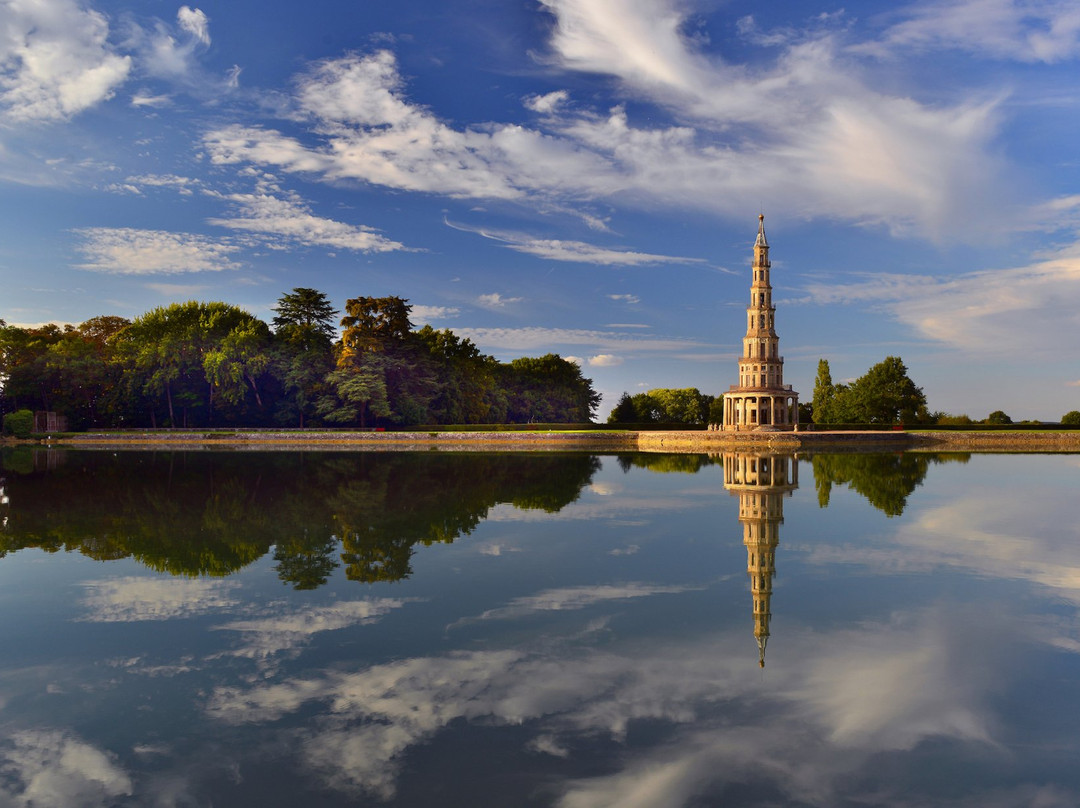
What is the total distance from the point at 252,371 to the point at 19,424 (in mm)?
27080

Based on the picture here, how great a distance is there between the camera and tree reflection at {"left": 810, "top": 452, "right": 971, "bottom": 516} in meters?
27.0

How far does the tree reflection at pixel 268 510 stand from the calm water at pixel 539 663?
20 centimetres

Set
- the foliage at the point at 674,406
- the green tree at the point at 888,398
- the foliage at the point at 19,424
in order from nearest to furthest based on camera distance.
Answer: the foliage at the point at 19,424
the green tree at the point at 888,398
the foliage at the point at 674,406

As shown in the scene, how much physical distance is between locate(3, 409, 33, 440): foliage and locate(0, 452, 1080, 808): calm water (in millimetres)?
68676

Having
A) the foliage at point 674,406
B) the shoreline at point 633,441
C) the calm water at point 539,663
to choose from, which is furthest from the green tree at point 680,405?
the calm water at point 539,663

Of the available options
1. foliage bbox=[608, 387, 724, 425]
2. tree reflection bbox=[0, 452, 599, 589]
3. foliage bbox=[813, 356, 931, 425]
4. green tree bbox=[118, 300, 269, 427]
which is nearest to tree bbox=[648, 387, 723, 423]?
foliage bbox=[608, 387, 724, 425]

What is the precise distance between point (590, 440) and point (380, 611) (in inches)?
2266

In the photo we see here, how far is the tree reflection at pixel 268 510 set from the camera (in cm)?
1644

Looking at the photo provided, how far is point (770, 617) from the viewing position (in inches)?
466

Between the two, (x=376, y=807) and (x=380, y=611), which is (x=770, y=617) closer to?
(x=380, y=611)

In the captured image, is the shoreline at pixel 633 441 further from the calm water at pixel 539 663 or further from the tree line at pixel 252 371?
the calm water at pixel 539 663

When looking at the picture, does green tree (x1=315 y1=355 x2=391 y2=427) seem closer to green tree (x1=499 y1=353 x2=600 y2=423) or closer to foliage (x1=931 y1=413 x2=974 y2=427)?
green tree (x1=499 y1=353 x2=600 y2=423)

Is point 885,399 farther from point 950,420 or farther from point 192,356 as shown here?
point 192,356

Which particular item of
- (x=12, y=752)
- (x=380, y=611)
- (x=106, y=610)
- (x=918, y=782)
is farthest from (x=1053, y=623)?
(x=106, y=610)
